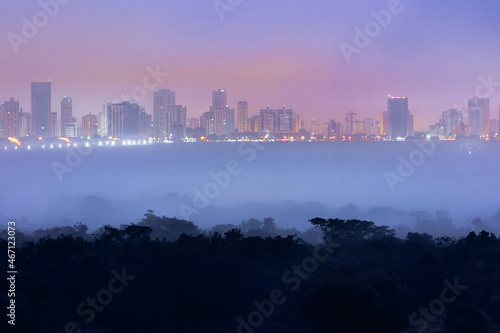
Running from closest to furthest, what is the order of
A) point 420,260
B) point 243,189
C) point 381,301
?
point 381,301 → point 420,260 → point 243,189

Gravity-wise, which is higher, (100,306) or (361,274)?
(361,274)

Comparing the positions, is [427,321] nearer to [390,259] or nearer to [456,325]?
[456,325]

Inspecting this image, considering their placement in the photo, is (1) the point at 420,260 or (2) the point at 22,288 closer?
(2) the point at 22,288


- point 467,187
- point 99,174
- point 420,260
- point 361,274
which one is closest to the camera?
point 361,274

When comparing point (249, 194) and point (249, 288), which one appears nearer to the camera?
point (249, 288)

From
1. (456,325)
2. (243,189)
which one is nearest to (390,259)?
(456,325)

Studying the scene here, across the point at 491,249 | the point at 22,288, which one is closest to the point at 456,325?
the point at 491,249

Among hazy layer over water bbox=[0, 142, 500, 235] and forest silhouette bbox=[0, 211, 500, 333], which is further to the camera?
hazy layer over water bbox=[0, 142, 500, 235]

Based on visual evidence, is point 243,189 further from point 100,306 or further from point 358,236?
point 100,306

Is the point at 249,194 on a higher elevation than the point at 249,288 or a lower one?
lower

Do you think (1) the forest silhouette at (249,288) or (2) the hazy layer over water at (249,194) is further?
(2) the hazy layer over water at (249,194)
